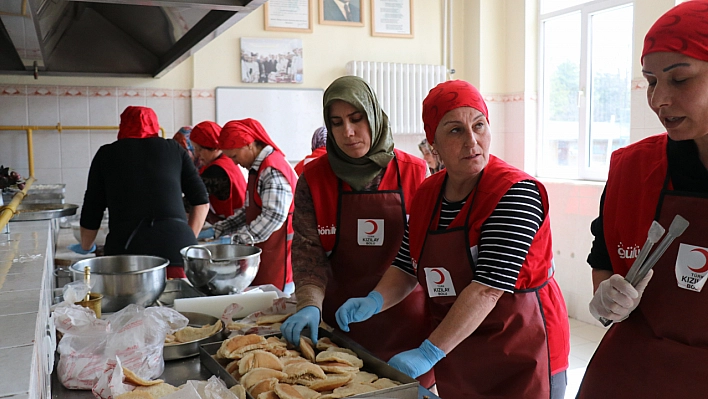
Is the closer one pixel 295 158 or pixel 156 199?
pixel 156 199

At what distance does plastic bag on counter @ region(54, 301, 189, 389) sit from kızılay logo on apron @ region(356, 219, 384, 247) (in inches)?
29.3

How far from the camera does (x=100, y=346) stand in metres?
1.52

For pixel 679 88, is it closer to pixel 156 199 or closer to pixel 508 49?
pixel 156 199

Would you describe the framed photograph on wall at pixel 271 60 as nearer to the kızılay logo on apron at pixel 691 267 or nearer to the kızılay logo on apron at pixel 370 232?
the kızılay logo on apron at pixel 370 232

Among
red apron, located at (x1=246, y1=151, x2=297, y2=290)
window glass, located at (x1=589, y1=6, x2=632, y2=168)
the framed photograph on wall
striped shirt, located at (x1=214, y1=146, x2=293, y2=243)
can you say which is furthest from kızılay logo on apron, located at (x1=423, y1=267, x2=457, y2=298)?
the framed photograph on wall

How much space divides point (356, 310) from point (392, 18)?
4.91 metres

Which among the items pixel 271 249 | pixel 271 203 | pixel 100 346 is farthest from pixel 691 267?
pixel 271 249

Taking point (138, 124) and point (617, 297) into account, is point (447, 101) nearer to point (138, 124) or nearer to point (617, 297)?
point (617, 297)

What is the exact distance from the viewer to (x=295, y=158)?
19.6ft

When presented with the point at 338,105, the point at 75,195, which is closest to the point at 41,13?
the point at 338,105

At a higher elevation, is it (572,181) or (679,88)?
(679,88)

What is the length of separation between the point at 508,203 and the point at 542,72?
4960 mm

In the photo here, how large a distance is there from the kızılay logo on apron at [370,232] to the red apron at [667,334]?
2.65ft

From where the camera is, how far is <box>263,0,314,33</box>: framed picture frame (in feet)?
19.0
